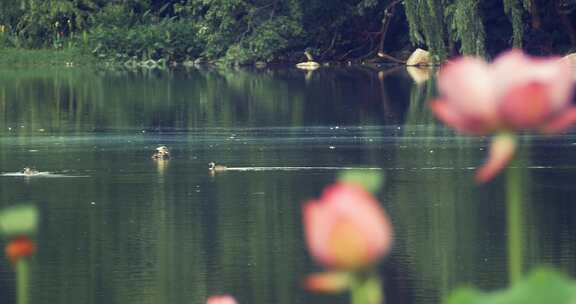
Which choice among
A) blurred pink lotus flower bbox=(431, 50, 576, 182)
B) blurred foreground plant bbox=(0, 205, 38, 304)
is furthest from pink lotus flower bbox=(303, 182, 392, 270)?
blurred foreground plant bbox=(0, 205, 38, 304)

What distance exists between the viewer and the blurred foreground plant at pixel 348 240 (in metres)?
1.39

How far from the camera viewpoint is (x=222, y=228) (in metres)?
15.0

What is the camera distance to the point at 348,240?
1.40 metres

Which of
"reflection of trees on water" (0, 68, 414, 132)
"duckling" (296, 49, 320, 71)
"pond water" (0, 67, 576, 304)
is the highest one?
"duckling" (296, 49, 320, 71)

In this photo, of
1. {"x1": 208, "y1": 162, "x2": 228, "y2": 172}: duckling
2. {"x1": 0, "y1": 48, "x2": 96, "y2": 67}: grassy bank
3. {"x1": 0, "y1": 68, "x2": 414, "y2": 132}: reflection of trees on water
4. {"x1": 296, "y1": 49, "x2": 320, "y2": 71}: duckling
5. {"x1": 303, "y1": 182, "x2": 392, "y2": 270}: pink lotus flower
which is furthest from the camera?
{"x1": 0, "y1": 48, "x2": 96, "y2": 67}: grassy bank

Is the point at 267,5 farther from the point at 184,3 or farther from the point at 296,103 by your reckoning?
the point at 296,103

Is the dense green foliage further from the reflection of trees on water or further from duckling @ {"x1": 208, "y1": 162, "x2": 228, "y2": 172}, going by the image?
duckling @ {"x1": 208, "y1": 162, "x2": 228, "y2": 172}

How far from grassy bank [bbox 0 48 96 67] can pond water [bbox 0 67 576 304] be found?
1720 cm

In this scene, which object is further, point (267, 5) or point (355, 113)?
point (267, 5)

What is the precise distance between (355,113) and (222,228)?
1423 cm

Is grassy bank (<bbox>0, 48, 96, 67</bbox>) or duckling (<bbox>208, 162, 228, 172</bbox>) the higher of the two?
grassy bank (<bbox>0, 48, 96, 67</bbox>)

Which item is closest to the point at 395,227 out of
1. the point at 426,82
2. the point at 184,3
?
the point at 426,82

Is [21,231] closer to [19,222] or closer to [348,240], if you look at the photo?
[19,222]

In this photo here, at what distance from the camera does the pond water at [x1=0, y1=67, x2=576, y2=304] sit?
12367mm
